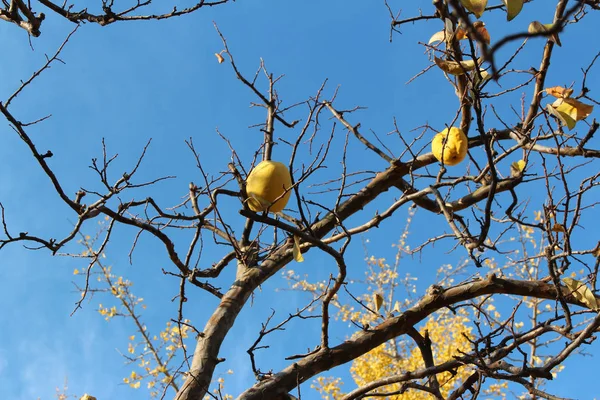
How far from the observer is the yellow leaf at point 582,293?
1.96 m

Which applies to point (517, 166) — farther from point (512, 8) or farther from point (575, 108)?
point (512, 8)

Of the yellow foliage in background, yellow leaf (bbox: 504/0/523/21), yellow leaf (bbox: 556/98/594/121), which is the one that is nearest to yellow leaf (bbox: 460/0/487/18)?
yellow leaf (bbox: 504/0/523/21)

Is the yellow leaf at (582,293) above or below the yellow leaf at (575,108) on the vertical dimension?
below

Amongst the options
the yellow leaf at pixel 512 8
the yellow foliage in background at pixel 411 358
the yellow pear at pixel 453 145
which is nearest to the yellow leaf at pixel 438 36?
the yellow pear at pixel 453 145

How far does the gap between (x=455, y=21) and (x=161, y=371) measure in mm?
4330

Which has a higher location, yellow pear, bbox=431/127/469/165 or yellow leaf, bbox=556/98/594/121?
yellow pear, bbox=431/127/469/165

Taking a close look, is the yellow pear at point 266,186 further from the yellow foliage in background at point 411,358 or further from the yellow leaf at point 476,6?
the yellow foliage in background at point 411,358

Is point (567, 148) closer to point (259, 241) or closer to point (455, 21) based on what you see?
point (455, 21)

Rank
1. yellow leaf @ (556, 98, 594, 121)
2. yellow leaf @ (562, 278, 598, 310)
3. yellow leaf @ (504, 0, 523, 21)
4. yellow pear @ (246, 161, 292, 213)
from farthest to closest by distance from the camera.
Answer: yellow leaf @ (562, 278, 598, 310) < yellow pear @ (246, 161, 292, 213) < yellow leaf @ (556, 98, 594, 121) < yellow leaf @ (504, 0, 523, 21)

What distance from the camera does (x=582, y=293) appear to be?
2.01 meters

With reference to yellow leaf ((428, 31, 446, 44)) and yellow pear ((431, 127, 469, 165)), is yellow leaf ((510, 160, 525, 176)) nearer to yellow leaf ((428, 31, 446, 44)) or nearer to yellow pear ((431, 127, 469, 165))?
yellow pear ((431, 127, 469, 165))

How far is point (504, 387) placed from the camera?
18.7 feet

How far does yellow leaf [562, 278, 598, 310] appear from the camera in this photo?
196cm

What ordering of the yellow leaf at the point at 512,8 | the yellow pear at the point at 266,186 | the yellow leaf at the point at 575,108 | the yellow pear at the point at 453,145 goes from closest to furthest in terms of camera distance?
1. the yellow leaf at the point at 512,8
2. the yellow leaf at the point at 575,108
3. the yellow pear at the point at 266,186
4. the yellow pear at the point at 453,145
